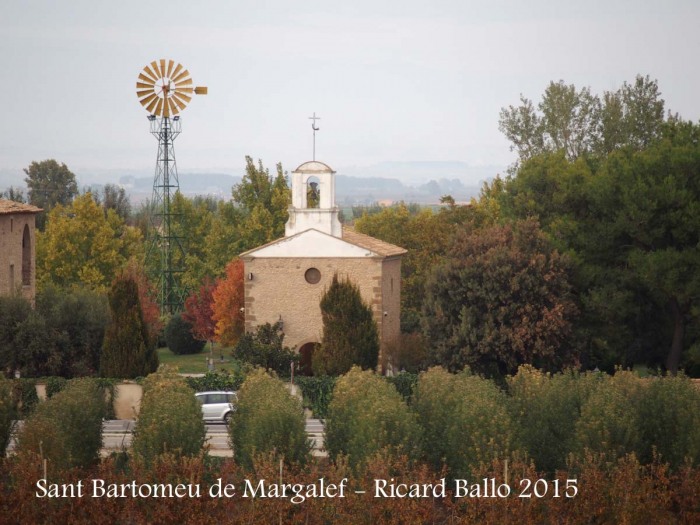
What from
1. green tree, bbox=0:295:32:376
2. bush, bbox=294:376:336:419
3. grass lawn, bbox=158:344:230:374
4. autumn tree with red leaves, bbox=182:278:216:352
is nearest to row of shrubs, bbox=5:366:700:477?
bush, bbox=294:376:336:419

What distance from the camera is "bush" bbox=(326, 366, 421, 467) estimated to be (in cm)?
3347

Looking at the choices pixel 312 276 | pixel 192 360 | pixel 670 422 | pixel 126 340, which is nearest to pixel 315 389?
pixel 126 340

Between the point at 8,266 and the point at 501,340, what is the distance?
20.5 m

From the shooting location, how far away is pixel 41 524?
97.6 feet

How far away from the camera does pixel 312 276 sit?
5422 cm

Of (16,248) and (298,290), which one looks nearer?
(298,290)

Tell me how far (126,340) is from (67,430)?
548 inches

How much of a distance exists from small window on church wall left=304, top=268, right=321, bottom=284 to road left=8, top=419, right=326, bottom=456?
883 centimetres

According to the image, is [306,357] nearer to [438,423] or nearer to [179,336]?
[179,336]

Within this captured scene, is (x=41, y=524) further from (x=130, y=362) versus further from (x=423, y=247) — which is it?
(x=423, y=247)

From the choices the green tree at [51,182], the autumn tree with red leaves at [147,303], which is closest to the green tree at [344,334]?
the autumn tree with red leaves at [147,303]

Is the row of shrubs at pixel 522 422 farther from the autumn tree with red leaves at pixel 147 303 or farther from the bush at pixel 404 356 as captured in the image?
the autumn tree with red leaves at pixel 147 303

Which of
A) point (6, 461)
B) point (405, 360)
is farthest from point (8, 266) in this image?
point (6, 461)

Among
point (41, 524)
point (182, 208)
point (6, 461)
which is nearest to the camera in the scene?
point (41, 524)
